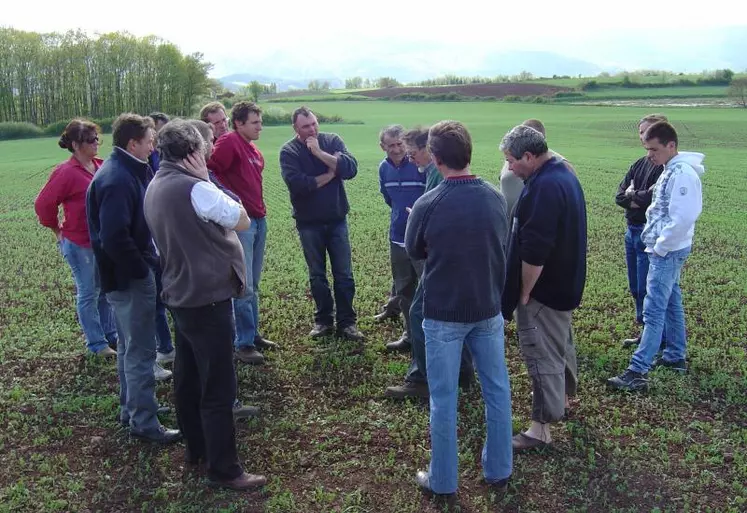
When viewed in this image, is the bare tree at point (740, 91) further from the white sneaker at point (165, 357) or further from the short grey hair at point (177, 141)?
the short grey hair at point (177, 141)

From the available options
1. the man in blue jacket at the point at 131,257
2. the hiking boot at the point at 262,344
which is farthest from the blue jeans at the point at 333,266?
the man in blue jacket at the point at 131,257

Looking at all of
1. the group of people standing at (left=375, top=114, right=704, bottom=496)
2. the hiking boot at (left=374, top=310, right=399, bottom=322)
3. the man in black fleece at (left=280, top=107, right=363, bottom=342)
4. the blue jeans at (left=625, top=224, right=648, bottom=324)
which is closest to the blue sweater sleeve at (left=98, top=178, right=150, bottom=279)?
the group of people standing at (left=375, top=114, right=704, bottom=496)

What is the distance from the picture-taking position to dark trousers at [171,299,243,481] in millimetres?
3982

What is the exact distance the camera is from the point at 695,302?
7.67 meters

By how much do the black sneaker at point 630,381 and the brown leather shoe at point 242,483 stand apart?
308cm

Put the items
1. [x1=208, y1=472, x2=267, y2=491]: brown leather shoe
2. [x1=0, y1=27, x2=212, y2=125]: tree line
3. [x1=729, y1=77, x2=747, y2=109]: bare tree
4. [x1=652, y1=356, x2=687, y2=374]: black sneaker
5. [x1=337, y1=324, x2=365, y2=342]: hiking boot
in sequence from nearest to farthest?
[x1=208, y1=472, x2=267, y2=491]: brown leather shoe → [x1=652, y1=356, x2=687, y2=374]: black sneaker → [x1=337, y1=324, x2=365, y2=342]: hiking boot → [x1=729, y1=77, x2=747, y2=109]: bare tree → [x1=0, y1=27, x2=212, y2=125]: tree line

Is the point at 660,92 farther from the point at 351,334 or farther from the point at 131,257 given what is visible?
the point at 131,257

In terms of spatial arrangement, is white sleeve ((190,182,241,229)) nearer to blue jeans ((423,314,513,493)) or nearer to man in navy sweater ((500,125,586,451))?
blue jeans ((423,314,513,493))

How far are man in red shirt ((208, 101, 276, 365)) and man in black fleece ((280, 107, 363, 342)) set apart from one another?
454 millimetres

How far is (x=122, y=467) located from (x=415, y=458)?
6.74ft

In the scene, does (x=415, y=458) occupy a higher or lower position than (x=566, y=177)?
lower

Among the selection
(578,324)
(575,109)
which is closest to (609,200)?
(578,324)

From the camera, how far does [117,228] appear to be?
4.49m

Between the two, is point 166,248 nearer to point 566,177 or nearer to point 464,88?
point 566,177
